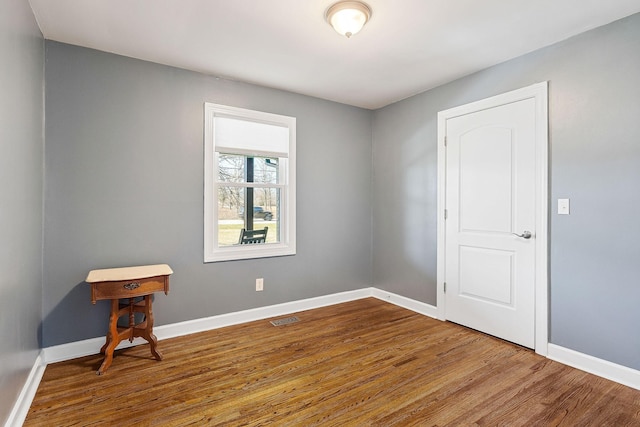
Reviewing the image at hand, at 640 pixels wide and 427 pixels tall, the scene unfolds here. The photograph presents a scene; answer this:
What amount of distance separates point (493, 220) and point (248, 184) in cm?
241

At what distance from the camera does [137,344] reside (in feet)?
9.20

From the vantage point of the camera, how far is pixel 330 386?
219cm

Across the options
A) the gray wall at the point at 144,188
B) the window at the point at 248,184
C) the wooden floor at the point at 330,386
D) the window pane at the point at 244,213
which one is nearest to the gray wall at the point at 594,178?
the wooden floor at the point at 330,386

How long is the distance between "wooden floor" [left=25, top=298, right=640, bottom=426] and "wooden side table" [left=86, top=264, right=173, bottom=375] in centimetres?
18

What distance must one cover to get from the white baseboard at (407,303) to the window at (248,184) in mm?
1328

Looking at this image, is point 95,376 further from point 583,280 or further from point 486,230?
point 583,280

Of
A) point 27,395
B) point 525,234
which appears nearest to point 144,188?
point 27,395

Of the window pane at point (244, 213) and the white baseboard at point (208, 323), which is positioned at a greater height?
the window pane at point (244, 213)

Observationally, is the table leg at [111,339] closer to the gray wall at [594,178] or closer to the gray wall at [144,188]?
the gray wall at [144,188]

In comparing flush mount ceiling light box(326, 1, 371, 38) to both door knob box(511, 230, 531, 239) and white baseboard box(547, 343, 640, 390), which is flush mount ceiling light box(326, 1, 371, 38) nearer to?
door knob box(511, 230, 531, 239)

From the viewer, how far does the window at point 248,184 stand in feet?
10.5

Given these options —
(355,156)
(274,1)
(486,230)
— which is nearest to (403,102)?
(355,156)

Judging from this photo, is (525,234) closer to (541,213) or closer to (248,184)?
(541,213)

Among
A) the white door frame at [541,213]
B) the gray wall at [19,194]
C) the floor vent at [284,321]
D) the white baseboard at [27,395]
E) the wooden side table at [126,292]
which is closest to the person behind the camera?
the gray wall at [19,194]
